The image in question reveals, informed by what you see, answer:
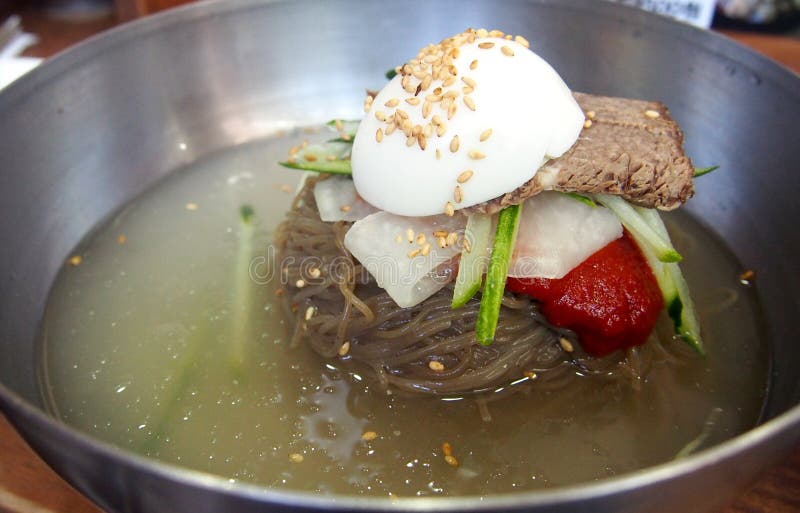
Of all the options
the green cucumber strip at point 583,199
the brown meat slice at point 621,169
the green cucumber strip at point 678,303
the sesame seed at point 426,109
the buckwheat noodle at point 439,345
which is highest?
the sesame seed at point 426,109

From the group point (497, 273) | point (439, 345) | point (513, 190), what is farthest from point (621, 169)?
point (439, 345)

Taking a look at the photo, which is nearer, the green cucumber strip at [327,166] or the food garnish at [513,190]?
the food garnish at [513,190]

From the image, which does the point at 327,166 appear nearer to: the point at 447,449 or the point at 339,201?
the point at 339,201

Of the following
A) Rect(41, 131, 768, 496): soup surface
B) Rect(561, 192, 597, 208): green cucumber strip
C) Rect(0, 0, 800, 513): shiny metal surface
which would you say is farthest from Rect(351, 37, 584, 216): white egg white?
Rect(0, 0, 800, 513): shiny metal surface

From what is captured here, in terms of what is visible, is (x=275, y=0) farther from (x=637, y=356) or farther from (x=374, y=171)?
(x=637, y=356)

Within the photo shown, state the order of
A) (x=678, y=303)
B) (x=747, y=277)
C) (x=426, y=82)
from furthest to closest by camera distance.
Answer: (x=747, y=277), (x=678, y=303), (x=426, y=82)

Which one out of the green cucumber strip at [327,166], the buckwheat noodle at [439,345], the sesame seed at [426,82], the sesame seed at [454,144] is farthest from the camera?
the green cucumber strip at [327,166]

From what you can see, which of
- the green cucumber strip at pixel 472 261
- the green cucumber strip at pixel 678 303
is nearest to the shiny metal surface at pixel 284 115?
the green cucumber strip at pixel 678 303

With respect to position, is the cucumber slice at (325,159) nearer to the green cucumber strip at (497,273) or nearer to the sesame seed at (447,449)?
the green cucumber strip at (497,273)
